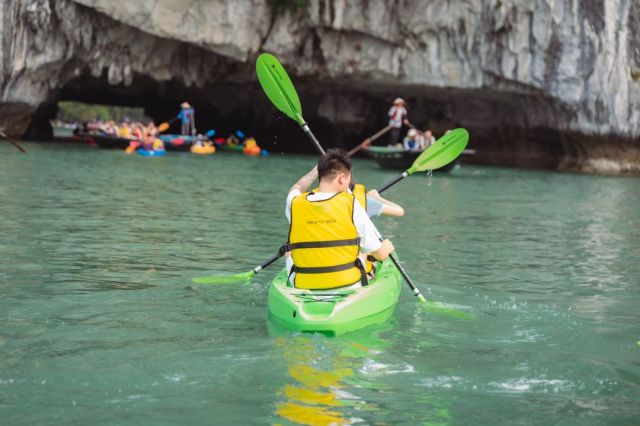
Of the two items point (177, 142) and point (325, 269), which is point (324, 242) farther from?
point (177, 142)

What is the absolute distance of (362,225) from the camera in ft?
18.6

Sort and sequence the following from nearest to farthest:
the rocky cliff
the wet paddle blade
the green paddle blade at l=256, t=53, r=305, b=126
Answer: the wet paddle blade < the green paddle blade at l=256, t=53, r=305, b=126 < the rocky cliff

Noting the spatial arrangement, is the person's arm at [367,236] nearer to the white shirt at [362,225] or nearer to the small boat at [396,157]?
the white shirt at [362,225]

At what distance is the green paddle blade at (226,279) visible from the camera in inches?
285

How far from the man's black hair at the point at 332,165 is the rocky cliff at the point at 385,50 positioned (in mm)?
18416

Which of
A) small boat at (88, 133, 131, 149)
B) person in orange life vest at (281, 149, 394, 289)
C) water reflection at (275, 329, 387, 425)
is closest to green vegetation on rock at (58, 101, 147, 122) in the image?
small boat at (88, 133, 131, 149)

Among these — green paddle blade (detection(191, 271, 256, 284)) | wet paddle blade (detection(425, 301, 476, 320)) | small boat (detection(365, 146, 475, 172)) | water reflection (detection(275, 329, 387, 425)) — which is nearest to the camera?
water reflection (detection(275, 329, 387, 425))

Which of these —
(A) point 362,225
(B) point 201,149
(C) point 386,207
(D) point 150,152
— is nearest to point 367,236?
(A) point 362,225

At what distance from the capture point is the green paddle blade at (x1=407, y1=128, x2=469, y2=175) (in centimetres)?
802

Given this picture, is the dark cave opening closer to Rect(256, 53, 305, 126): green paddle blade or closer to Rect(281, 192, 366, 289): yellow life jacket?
Rect(256, 53, 305, 126): green paddle blade

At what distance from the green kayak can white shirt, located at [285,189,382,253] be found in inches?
11.6

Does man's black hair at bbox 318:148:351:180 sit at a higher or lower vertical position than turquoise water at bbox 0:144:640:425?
higher

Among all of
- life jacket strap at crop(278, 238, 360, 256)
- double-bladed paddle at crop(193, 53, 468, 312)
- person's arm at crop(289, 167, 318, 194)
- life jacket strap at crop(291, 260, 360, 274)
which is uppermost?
double-bladed paddle at crop(193, 53, 468, 312)

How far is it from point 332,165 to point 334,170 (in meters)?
0.04
